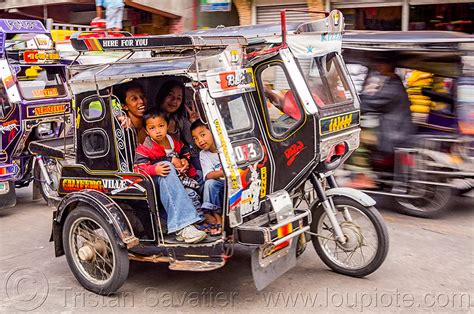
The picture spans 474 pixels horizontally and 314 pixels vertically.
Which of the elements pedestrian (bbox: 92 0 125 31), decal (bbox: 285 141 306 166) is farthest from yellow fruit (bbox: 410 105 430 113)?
pedestrian (bbox: 92 0 125 31)

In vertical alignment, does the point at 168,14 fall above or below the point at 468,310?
above

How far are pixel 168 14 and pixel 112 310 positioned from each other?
994cm

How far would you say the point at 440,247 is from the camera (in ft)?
19.2

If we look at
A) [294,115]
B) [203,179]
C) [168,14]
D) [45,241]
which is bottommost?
[45,241]

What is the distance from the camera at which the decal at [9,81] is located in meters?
7.51

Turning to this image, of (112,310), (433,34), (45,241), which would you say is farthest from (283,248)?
(433,34)

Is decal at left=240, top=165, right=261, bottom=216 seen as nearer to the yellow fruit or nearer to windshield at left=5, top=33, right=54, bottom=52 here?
the yellow fruit

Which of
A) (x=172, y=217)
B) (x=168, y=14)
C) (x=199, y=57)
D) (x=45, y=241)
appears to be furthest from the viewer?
(x=168, y=14)

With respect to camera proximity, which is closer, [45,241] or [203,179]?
[203,179]

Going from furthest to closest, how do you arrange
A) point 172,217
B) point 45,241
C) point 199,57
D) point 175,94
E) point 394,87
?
1. point 394,87
2. point 45,241
3. point 175,94
4. point 172,217
5. point 199,57

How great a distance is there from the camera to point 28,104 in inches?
303

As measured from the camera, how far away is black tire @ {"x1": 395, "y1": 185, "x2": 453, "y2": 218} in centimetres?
667

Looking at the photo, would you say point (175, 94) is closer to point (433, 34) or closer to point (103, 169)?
point (103, 169)

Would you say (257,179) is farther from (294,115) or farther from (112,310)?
(112,310)
